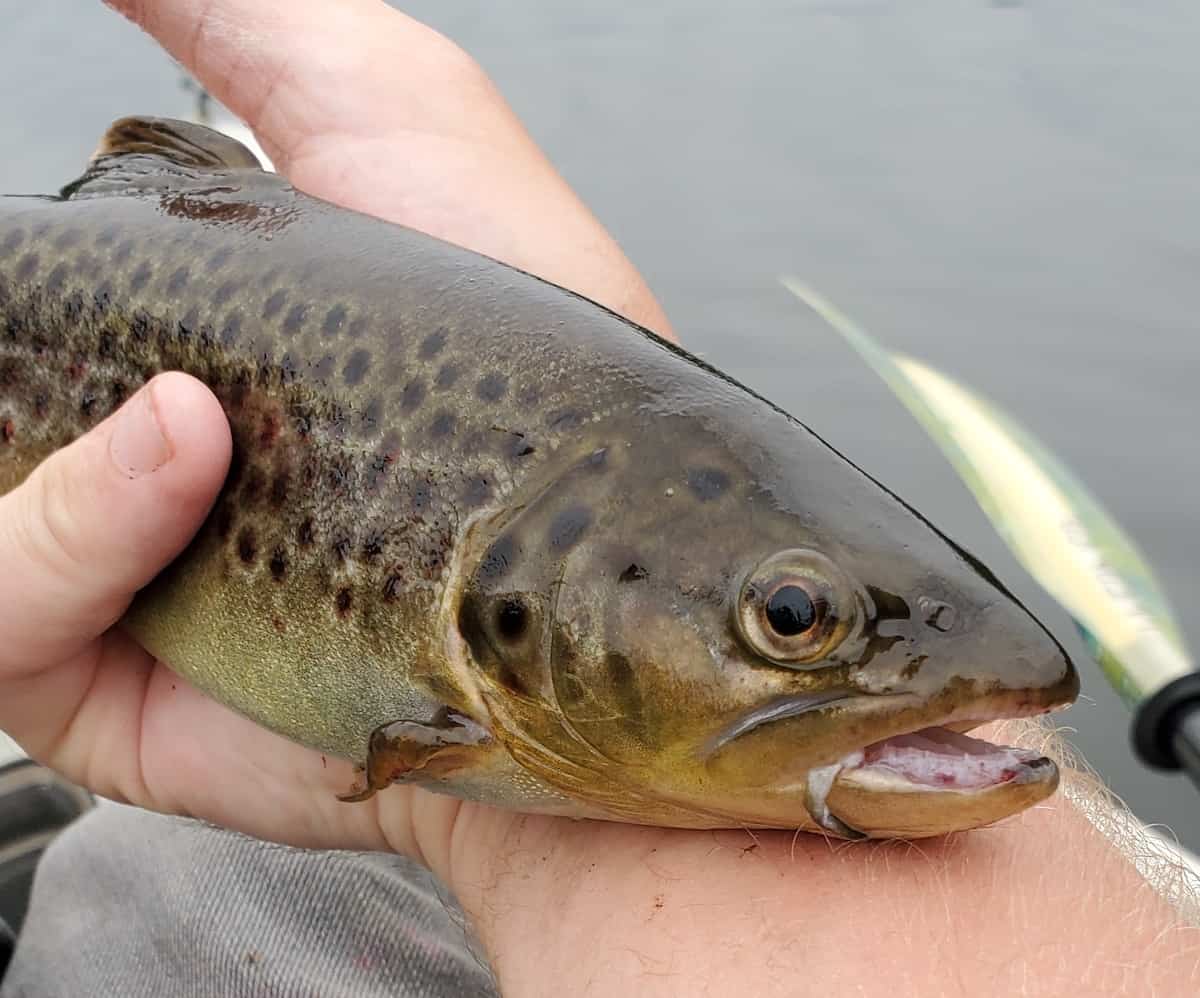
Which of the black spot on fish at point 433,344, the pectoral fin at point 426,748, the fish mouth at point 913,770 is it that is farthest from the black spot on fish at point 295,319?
the fish mouth at point 913,770

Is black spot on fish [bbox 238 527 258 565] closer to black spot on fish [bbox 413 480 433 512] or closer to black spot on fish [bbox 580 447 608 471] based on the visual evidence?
black spot on fish [bbox 413 480 433 512]

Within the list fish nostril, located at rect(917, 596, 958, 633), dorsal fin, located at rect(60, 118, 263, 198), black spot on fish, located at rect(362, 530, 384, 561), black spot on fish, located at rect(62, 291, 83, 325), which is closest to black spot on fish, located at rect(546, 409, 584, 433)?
black spot on fish, located at rect(362, 530, 384, 561)

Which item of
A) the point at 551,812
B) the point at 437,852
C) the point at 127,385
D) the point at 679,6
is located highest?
the point at 679,6

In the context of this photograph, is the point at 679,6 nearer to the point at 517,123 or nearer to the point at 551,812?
the point at 517,123

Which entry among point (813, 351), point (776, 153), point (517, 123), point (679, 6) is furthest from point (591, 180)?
point (517, 123)

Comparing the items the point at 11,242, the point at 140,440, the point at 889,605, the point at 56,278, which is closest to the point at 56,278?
the point at 56,278

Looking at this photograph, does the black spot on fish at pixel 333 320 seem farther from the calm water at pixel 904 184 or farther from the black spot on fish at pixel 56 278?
the calm water at pixel 904 184
